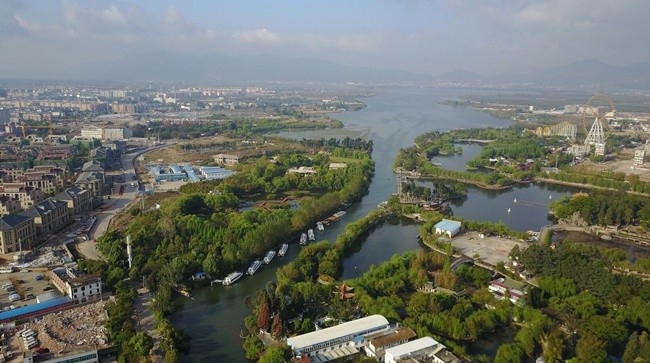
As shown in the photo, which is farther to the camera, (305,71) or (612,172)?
(305,71)

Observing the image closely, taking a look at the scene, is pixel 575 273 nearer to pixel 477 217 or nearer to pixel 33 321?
pixel 477 217

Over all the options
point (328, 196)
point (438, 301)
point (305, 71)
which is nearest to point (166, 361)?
point (438, 301)

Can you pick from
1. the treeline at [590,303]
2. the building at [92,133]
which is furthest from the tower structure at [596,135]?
the building at [92,133]

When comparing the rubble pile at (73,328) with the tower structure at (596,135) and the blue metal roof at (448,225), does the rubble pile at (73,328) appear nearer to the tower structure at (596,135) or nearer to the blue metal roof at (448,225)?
the blue metal roof at (448,225)

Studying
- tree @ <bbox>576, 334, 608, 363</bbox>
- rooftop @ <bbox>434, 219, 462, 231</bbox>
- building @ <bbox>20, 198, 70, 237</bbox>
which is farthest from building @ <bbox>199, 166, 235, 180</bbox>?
tree @ <bbox>576, 334, 608, 363</bbox>

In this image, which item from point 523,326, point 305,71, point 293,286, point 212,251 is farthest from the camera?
point 305,71

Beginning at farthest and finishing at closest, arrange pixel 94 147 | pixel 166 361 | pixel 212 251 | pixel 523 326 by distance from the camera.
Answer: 1. pixel 94 147
2. pixel 212 251
3. pixel 523 326
4. pixel 166 361
